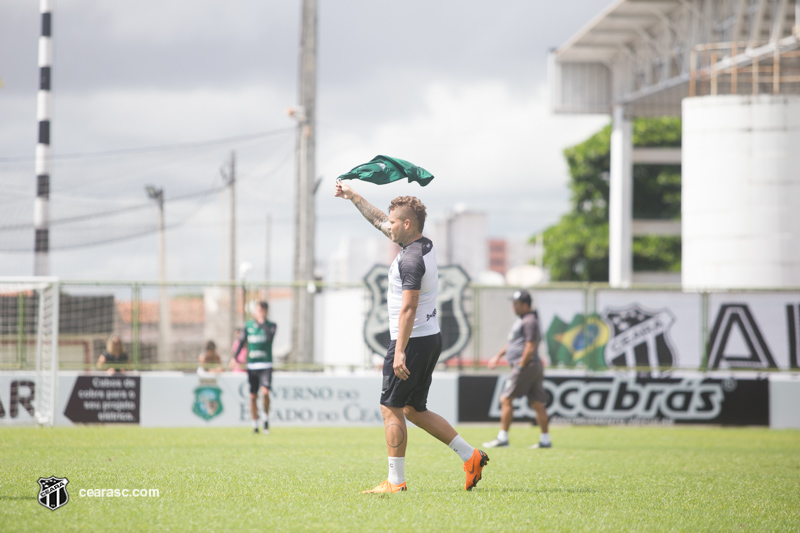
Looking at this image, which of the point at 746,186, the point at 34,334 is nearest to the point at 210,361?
the point at 34,334

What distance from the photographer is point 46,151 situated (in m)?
18.4

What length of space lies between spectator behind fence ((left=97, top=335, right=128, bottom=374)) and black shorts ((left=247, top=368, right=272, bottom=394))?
4301 millimetres

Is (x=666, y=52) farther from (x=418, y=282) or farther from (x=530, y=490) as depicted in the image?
(x=418, y=282)

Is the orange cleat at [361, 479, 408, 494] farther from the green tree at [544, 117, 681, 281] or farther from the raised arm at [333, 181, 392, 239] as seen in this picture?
the green tree at [544, 117, 681, 281]

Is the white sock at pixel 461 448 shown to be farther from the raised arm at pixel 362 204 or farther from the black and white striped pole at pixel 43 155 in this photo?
the black and white striped pole at pixel 43 155

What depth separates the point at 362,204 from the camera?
7176 millimetres

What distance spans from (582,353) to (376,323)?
4.32m

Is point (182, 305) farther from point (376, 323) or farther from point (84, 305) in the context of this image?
point (376, 323)

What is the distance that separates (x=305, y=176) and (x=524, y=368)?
34.1 ft

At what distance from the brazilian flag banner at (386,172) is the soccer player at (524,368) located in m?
4.97

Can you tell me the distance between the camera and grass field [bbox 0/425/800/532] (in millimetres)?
5641

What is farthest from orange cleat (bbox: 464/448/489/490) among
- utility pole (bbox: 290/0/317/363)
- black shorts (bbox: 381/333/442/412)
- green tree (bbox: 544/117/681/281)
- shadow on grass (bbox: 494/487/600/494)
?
green tree (bbox: 544/117/681/281)

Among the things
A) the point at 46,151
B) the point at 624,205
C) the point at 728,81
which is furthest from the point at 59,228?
the point at 624,205

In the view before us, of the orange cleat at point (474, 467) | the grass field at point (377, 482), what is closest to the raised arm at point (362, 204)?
the orange cleat at point (474, 467)
